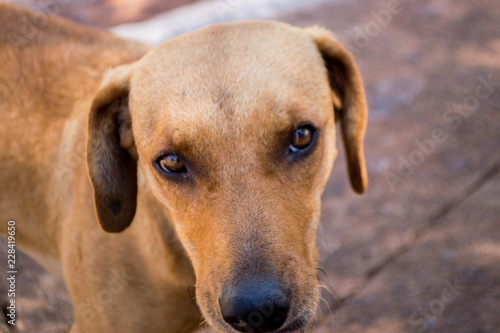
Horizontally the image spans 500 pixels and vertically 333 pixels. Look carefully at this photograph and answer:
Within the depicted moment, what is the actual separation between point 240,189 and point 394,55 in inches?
205

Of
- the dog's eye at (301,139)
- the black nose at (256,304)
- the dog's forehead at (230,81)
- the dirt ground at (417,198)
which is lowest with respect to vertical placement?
the dirt ground at (417,198)

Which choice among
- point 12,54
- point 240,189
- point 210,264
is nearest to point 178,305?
point 210,264

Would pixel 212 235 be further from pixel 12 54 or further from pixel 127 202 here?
pixel 12 54

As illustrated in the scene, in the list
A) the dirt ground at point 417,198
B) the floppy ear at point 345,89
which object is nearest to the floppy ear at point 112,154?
the floppy ear at point 345,89

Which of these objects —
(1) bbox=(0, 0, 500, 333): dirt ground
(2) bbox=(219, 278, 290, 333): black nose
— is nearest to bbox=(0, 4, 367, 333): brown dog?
(2) bbox=(219, 278, 290, 333): black nose

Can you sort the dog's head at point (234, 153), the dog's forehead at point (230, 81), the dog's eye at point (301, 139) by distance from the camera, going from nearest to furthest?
1. the dog's head at point (234, 153)
2. the dog's forehead at point (230, 81)
3. the dog's eye at point (301, 139)

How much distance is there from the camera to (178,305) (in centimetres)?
298

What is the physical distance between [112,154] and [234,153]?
0.96m

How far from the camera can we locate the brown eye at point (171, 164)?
2.38m

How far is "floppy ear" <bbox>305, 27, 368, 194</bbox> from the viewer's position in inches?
112

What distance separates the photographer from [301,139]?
2.40 metres

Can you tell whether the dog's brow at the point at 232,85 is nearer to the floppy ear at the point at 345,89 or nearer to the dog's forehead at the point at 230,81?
the dog's forehead at the point at 230,81

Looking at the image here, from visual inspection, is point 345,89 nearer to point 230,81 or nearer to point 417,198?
point 230,81

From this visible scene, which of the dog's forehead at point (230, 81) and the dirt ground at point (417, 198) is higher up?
the dog's forehead at point (230, 81)
